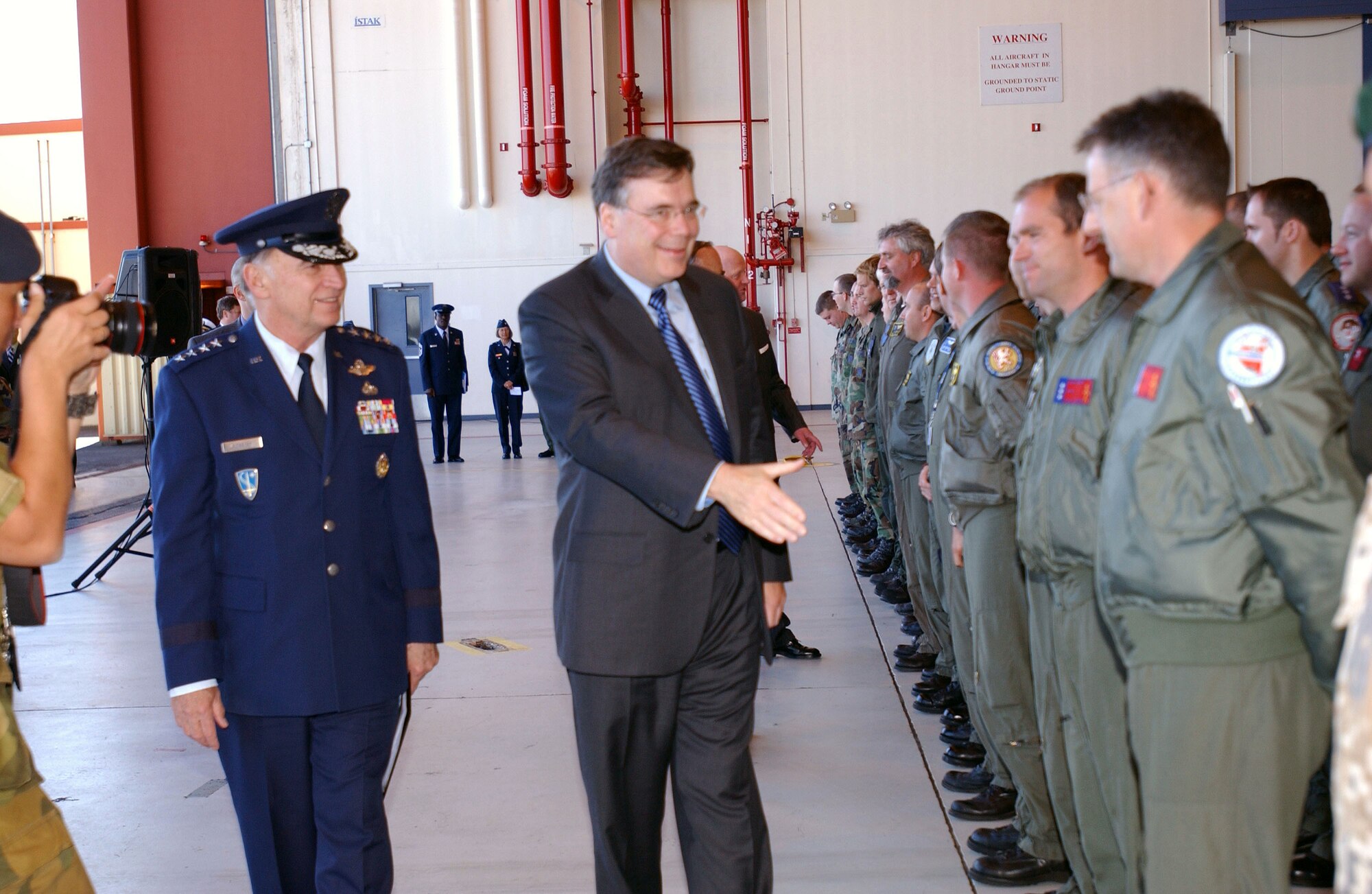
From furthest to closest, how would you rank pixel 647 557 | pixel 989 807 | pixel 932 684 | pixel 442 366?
pixel 442 366, pixel 932 684, pixel 989 807, pixel 647 557

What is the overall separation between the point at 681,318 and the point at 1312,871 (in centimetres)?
224

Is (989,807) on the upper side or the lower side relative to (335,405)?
lower

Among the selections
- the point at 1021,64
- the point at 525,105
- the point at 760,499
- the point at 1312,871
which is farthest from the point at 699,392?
the point at 1021,64

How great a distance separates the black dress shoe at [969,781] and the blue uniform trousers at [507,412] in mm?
11031

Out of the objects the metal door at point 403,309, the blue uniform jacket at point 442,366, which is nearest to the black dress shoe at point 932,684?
the blue uniform jacket at point 442,366

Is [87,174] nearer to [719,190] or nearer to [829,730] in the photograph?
[719,190]

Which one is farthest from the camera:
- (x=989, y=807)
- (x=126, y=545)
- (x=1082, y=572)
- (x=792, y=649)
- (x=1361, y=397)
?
(x=126, y=545)

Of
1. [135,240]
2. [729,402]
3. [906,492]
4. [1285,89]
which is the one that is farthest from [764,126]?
[729,402]

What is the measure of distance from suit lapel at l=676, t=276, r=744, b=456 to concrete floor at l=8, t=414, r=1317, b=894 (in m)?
1.42

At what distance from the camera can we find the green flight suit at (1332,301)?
13.3ft

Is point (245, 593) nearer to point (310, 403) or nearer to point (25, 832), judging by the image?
A: point (310, 403)

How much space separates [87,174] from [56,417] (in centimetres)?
1877

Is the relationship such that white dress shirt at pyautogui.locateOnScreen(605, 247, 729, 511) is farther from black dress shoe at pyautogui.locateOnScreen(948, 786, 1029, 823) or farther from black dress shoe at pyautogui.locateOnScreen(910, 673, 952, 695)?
→ black dress shoe at pyautogui.locateOnScreen(910, 673, 952, 695)

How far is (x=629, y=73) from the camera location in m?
18.1
